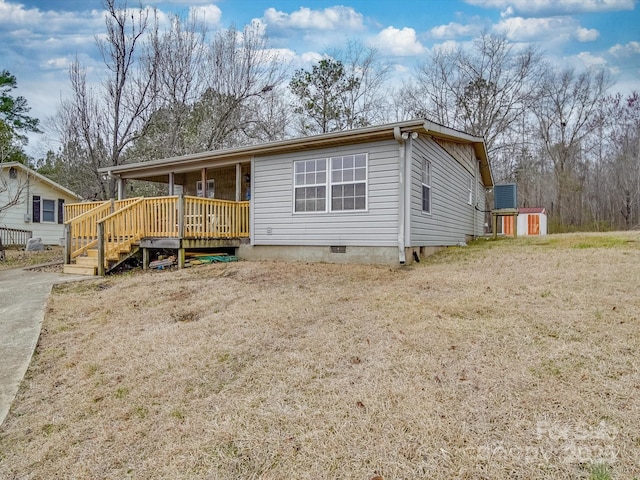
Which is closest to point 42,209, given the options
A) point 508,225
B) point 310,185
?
point 310,185

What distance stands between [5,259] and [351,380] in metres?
14.0

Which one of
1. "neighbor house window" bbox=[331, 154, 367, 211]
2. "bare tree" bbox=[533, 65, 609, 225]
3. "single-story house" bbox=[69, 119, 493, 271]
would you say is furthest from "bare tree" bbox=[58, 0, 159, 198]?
"bare tree" bbox=[533, 65, 609, 225]

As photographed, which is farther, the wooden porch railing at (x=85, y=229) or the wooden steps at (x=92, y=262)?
the wooden porch railing at (x=85, y=229)

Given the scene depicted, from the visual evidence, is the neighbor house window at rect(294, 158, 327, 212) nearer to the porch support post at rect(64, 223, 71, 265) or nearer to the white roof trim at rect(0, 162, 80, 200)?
the porch support post at rect(64, 223, 71, 265)

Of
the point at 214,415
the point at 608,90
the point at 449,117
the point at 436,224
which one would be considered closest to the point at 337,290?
the point at 214,415

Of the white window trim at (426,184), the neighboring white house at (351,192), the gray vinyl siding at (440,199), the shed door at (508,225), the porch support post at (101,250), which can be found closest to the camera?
the neighboring white house at (351,192)

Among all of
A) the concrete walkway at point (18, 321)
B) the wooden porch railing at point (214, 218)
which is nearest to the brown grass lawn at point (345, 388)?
the concrete walkway at point (18, 321)

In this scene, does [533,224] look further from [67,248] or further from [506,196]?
[67,248]

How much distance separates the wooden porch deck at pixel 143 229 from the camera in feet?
30.0

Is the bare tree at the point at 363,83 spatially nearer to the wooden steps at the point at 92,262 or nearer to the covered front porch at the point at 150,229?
the covered front porch at the point at 150,229

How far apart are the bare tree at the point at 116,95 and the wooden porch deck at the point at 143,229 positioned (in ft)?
23.8

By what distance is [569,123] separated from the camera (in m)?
25.5

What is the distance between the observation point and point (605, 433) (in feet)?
7.34

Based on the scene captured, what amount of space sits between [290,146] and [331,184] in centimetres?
138
